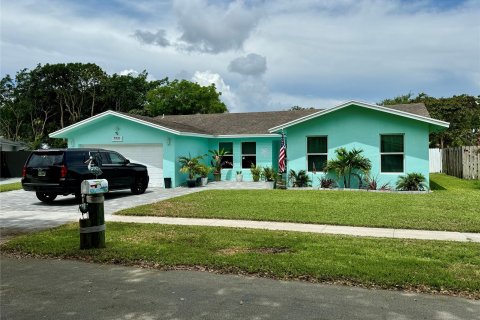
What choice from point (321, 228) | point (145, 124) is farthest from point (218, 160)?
point (321, 228)

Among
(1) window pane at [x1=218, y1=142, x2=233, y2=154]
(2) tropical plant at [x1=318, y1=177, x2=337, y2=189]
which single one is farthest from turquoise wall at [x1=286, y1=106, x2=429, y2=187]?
(1) window pane at [x1=218, y1=142, x2=233, y2=154]

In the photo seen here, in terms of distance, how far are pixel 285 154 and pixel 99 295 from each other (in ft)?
49.4

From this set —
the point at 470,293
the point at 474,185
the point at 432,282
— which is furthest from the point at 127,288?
the point at 474,185

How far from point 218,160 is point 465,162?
43.0ft

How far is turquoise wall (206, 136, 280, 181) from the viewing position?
23375mm

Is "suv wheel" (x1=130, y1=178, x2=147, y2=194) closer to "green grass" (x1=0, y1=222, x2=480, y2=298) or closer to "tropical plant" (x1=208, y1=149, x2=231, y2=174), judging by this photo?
"tropical plant" (x1=208, y1=149, x2=231, y2=174)

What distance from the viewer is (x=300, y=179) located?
62.2 feet

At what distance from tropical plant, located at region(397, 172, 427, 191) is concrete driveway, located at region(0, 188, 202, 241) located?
30.4ft

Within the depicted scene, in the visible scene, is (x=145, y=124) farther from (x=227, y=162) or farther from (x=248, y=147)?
(x=248, y=147)

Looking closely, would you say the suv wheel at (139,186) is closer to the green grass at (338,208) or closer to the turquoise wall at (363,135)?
the green grass at (338,208)

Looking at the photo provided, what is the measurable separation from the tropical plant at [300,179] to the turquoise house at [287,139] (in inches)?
10.2

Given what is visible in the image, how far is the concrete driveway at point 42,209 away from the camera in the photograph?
10.2 meters

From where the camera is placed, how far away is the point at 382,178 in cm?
1805

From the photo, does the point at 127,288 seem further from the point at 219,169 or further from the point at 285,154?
the point at 219,169
